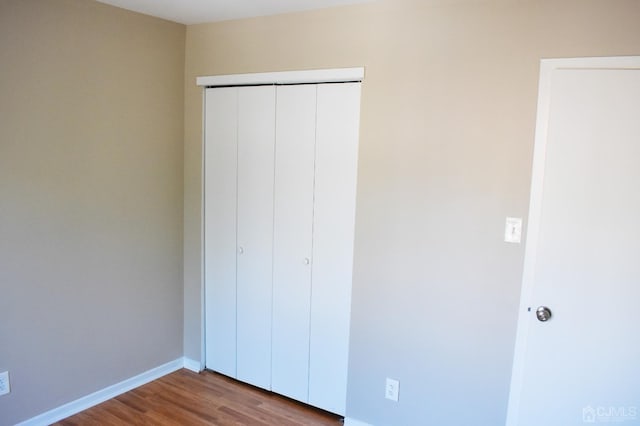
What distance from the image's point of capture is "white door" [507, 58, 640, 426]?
1854 mm

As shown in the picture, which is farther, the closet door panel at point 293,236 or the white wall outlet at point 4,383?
the closet door panel at point 293,236

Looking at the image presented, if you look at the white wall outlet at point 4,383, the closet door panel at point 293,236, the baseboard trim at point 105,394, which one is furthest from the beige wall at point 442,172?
the white wall outlet at point 4,383

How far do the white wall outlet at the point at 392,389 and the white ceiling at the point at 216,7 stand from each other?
2139 millimetres

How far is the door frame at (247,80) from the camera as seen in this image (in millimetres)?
2475

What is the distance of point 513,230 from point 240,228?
5.75ft

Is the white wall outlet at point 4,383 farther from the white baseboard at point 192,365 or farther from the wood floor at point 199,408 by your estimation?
the white baseboard at point 192,365

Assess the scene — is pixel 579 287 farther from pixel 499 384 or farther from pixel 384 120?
pixel 384 120

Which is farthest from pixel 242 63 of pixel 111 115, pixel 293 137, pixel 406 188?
pixel 406 188

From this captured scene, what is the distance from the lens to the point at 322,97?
102 inches

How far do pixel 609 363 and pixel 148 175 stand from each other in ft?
9.39

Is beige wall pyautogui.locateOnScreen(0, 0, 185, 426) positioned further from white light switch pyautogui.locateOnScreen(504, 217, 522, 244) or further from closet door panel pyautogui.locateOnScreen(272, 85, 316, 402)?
white light switch pyautogui.locateOnScreen(504, 217, 522, 244)

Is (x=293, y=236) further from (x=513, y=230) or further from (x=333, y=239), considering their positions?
(x=513, y=230)

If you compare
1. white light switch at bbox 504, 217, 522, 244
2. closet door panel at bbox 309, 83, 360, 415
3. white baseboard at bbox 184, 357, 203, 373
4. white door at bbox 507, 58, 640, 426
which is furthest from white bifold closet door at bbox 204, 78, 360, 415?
white door at bbox 507, 58, 640, 426

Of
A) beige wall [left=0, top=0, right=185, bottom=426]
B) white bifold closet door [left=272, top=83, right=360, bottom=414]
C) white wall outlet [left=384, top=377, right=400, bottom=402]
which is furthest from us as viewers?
white bifold closet door [left=272, top=83, right=360, bottom=414]
